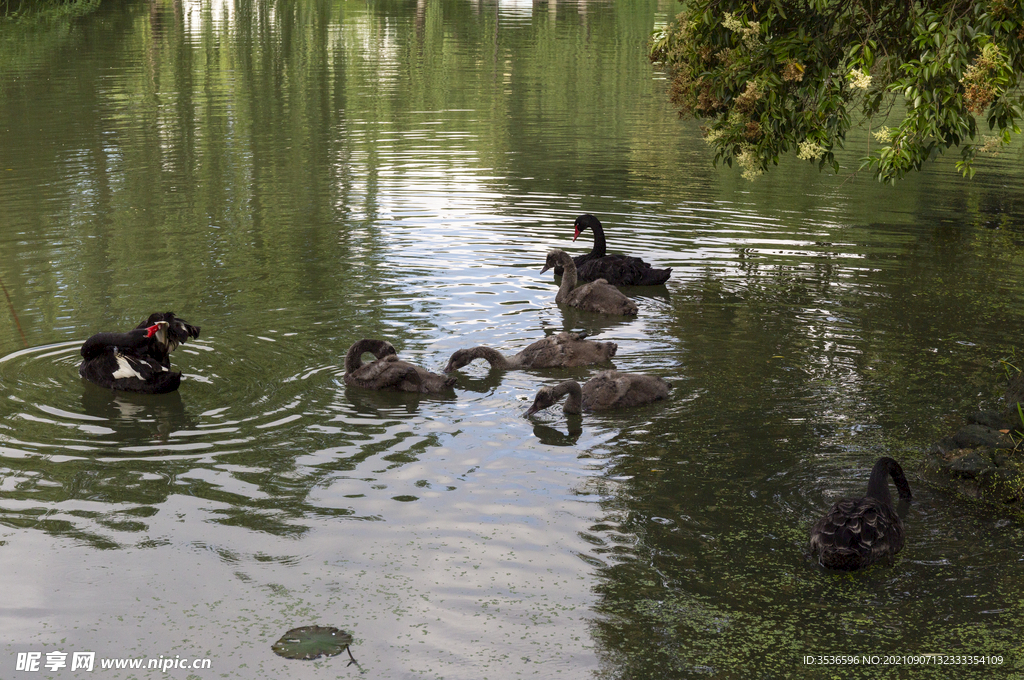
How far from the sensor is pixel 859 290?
14406 millimetres

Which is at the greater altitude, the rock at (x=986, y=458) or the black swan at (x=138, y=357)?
the black swan at (x=138, y=357)

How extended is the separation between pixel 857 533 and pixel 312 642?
353 centimetres

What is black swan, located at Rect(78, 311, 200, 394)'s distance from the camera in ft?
34.5

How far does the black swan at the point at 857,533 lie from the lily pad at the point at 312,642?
3178 mm

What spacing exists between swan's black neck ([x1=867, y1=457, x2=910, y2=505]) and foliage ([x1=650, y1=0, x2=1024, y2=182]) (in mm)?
2550

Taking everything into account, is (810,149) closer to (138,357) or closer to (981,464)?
(981,464)

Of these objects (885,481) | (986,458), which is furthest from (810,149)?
(885,481)

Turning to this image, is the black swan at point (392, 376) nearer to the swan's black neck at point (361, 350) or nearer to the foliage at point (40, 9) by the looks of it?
the swan's black neck at point (361, 350)

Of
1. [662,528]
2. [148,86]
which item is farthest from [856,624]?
[148,86]

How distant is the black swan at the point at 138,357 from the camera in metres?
10.5

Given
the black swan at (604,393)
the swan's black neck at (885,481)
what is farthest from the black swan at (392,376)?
the swan's black neck at (885,481)

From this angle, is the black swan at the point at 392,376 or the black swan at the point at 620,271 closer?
the black swan at the point at 392,376

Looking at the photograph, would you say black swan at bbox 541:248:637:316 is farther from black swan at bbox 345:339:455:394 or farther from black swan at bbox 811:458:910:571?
black swan at bbox 811:458:910:571

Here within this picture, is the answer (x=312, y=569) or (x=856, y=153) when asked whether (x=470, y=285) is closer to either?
(x=312, y=569)
